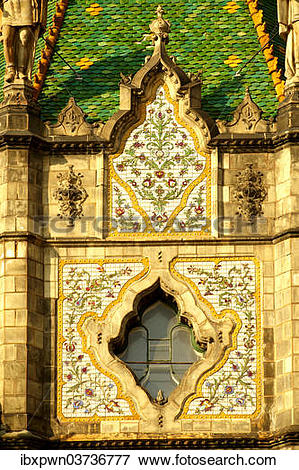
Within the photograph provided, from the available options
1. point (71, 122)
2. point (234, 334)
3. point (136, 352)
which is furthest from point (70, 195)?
point (234, 334)

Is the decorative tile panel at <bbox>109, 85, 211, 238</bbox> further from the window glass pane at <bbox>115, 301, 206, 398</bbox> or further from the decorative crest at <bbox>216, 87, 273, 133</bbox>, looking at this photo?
the window glass pane at <bbox>115, 301, 206, 398</bbox>

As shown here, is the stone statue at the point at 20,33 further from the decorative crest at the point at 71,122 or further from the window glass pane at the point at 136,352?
the window glass pane at the point at 136,352

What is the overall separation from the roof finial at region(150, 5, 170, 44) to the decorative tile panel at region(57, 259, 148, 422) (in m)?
4.03

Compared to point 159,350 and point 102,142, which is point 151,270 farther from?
point 102,142

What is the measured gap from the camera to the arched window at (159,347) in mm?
33219

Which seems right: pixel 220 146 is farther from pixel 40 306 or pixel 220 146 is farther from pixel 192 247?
pixel 40 306

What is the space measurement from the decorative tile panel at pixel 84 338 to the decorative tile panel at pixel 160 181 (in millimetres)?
678

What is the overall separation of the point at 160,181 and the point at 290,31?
350 centimetres

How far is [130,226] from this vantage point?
3359 cm

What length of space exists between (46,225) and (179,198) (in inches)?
90.5

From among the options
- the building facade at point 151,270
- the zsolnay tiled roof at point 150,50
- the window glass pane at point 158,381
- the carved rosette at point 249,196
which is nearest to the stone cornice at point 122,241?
the building facade at point 151,270

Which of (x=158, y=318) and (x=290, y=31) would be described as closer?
(x=158, y=318)

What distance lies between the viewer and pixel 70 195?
111ft

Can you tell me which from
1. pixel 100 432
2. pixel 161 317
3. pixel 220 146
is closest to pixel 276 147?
pixel 220 146
